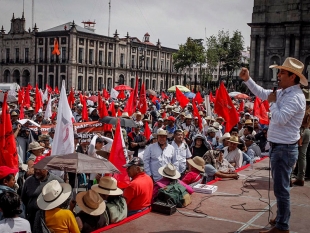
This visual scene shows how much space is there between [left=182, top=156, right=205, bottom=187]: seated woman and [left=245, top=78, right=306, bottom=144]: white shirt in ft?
10.5

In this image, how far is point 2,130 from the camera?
722 cm

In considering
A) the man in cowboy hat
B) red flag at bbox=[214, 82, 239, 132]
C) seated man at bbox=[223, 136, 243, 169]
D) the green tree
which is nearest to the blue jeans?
the man in cowboy hat

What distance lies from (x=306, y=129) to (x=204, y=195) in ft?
7.05

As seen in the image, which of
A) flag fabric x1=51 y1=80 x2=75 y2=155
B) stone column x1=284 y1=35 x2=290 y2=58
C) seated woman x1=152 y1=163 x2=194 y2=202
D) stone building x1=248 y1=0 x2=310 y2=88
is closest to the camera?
seated woman x1=152 y1=163 x2=194 y2=202

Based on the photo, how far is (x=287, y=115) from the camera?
4.20 metres

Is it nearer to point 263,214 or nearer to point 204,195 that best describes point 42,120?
point 204,195

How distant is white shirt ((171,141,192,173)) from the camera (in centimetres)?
864

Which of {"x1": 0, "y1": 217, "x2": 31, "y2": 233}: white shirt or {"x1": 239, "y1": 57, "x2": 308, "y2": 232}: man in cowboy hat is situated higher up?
{"x1": 239, "y1": 57, "x2": 308, "y2": 232}: man in cowboy hat

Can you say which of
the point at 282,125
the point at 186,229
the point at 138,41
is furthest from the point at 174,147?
the point at 138,41

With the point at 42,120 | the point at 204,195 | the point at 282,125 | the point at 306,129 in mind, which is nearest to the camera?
the point at 282,125

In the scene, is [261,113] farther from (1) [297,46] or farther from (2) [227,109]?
(1) [297,46]

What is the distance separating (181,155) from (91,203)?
3.91m

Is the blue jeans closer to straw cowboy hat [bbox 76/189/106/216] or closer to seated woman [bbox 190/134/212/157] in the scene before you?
straw cowboy hat [bbox 76/189/106/216]

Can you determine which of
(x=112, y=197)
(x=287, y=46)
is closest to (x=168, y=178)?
(x=112, y=197)
